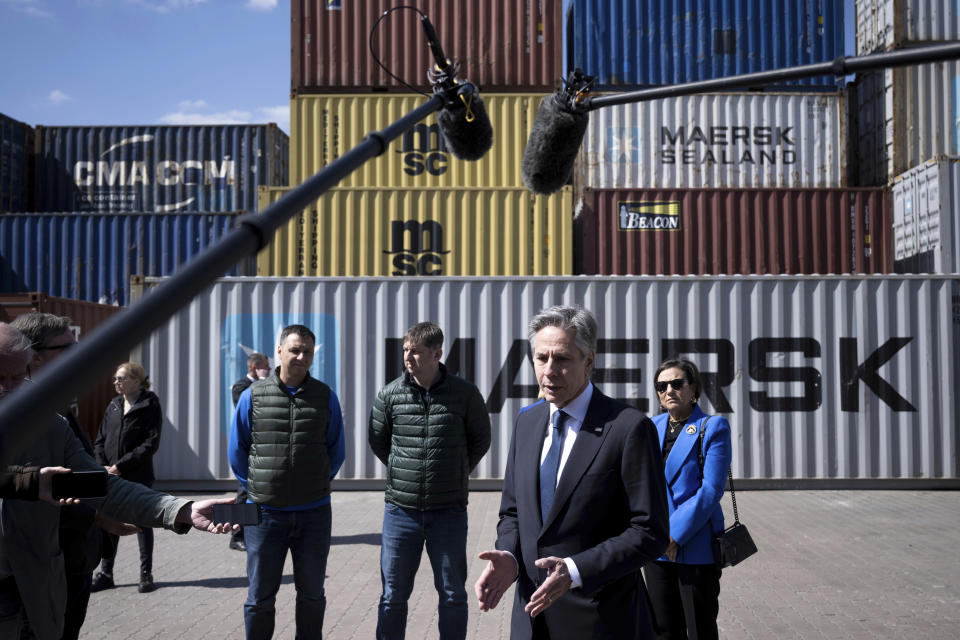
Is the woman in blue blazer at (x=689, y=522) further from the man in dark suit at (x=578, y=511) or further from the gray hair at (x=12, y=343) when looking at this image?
the gray hair at (x=12, y=343)

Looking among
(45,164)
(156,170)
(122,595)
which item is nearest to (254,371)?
(122,595)

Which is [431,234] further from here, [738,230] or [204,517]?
[204,517]

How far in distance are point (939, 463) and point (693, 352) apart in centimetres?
359

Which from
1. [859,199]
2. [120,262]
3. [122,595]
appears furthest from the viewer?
[120,262]

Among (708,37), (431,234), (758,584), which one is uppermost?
(708,37)

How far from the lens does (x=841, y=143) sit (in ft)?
45.3

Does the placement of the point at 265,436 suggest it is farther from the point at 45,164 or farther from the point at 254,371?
the point at 45,164

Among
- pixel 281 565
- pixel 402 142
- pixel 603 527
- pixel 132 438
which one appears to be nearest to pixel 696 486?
pixel 603 527

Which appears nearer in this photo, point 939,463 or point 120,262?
point 939,463

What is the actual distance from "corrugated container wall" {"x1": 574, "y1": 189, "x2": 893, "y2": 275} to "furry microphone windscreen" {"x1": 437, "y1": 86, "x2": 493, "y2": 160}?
10.6 metres

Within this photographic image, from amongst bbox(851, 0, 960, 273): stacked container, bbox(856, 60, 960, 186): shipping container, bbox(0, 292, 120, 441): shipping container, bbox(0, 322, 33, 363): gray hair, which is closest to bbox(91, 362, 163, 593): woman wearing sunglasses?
bbox(0, 322, 33, 363): gray hair

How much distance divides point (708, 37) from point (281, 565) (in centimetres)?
1351

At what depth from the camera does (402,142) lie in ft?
44.9

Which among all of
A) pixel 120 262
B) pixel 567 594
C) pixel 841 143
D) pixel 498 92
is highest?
pixel 498 92
